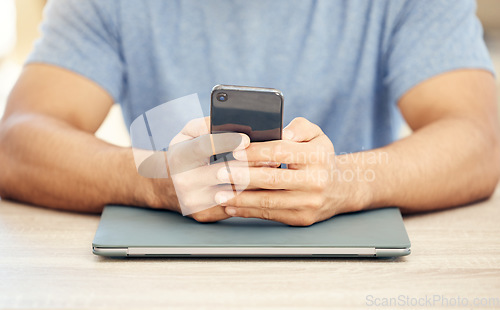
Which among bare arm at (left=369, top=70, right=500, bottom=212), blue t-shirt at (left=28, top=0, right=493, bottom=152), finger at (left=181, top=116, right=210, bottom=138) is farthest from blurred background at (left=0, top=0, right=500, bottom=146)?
finger at (left=181, top=116, right=210, bottom=138)

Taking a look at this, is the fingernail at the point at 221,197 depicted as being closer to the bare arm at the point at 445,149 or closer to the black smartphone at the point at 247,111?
the black smartphone at the point at 247,111

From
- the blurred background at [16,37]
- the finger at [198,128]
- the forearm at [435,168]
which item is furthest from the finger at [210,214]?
the blurred background at [16,37]

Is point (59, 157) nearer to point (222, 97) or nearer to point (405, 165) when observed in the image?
point (222, 97)

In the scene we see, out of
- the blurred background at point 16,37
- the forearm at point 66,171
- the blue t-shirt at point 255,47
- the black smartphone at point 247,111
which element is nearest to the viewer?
the black smartphone at point 247,111

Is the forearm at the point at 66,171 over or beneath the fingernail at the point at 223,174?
beneath

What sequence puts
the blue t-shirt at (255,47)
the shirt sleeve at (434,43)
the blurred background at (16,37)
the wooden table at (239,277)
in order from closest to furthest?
the wooden table at (239,277)
the shirt sleeve at (434,43)
the blue t-shirt at (255,47)
the blurred background at (16,37)

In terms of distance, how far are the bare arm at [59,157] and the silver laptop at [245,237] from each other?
0.06 m

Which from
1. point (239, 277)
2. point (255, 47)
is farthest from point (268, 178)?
point (255, 47)

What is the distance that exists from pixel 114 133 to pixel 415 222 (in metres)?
2.46

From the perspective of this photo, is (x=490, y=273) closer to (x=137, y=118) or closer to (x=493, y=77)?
(x=493, y=77)

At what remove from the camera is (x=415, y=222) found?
792 mm

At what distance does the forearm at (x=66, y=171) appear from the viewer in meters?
0.80

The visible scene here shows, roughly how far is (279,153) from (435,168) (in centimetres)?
31

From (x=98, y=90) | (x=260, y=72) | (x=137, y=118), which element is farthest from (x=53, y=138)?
(x=260, y=72)
